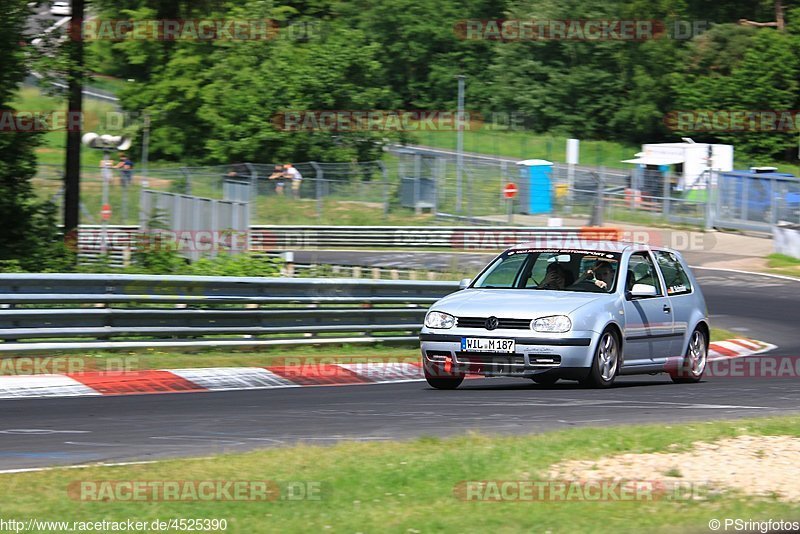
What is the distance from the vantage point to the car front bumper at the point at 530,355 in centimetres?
1145

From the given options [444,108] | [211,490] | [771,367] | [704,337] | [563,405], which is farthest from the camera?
[444,108]

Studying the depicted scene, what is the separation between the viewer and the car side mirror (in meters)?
→ 12.5

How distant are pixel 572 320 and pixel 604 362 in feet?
2.56

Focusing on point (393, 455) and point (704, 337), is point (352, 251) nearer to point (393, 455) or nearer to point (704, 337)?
point (704, 337)

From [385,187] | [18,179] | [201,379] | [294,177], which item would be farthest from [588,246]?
[385,187]

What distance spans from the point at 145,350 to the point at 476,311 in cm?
449

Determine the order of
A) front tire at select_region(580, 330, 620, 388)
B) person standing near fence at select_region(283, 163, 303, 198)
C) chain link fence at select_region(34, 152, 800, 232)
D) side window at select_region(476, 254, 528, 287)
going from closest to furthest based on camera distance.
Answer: front tire at select_region(580, 330, 620, 388) < side window at select_region(476, 254, 528, 287) < chain link fence at select_region(34, 152, 800, 232) < person standing near fence at select_region(283, 163, 303, 198)

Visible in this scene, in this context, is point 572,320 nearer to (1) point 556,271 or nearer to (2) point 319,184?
(1) point 556,271

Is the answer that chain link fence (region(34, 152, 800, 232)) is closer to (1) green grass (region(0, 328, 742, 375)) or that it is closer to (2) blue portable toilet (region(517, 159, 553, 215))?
(2) blue portable toilet (region(517, 159, 553, 215))

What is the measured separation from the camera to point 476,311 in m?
11.7

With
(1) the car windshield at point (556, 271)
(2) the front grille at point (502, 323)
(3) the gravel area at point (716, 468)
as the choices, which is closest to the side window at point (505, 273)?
(1) the car windshield at point (556, 271)

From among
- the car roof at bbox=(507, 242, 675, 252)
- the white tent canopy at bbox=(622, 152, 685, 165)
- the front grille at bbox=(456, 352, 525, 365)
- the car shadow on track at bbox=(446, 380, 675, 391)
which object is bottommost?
the car shadow on track at bbox=(446, 380, 675, 391)

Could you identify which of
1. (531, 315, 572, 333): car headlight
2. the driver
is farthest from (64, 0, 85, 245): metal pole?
(531, 315, 572, 333): car headlight

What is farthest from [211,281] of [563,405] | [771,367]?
[771,367]
